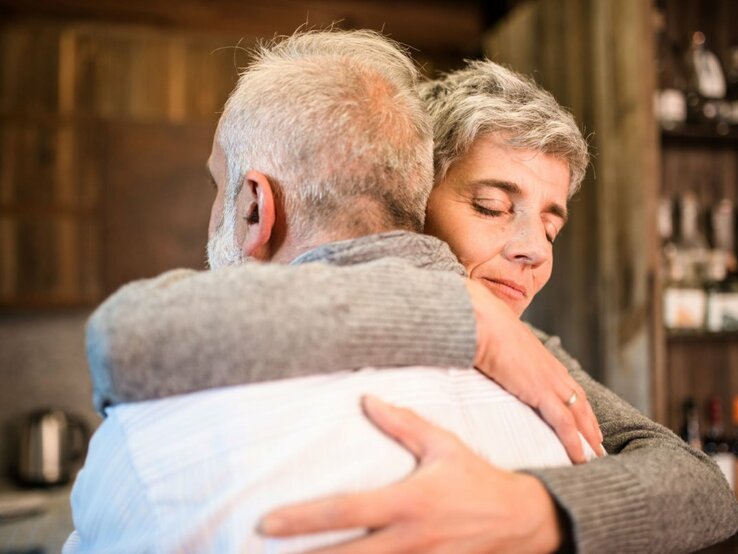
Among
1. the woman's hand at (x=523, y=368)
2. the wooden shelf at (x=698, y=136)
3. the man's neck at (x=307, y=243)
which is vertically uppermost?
the wooden shelf at (x=698, y=136)

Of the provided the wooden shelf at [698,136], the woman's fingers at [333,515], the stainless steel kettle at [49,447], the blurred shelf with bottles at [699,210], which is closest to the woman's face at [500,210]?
the woman's fingers at [333,515]

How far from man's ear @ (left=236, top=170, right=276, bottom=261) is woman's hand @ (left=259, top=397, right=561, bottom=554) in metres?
0.27

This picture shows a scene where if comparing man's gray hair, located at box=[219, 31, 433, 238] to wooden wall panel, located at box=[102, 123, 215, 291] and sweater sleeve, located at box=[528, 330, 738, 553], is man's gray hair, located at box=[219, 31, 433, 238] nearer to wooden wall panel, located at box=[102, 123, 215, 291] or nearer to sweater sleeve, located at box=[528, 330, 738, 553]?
sweater sleeve, located at box=[528, 330, 738, 553]

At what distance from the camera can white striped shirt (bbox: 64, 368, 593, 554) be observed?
672 mm

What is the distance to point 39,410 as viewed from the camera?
3346 mm

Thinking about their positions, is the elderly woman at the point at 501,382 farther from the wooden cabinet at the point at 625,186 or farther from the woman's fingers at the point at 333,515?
the wooden cabinet at the point at 625,186

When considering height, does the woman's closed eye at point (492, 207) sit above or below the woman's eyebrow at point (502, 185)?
below

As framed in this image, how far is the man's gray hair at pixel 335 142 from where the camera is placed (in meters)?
0.86

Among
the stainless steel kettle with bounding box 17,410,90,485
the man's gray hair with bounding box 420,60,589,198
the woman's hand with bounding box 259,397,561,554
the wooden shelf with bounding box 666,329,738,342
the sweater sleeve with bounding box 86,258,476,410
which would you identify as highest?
the man's gray hair with bounding box 420,60,589,198

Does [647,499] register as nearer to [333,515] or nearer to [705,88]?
[333,515]

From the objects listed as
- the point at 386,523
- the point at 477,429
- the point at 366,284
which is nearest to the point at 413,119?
the point at 366,284

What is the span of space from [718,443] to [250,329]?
253 centimetres

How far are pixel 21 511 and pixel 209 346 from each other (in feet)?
7.74

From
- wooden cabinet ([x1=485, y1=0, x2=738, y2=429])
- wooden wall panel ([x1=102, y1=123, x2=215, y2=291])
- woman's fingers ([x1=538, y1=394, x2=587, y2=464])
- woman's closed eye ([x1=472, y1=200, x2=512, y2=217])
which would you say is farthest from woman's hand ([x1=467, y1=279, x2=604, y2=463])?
wooden wall panel ([x1=102, y1=123, x2=215, y2=291])
